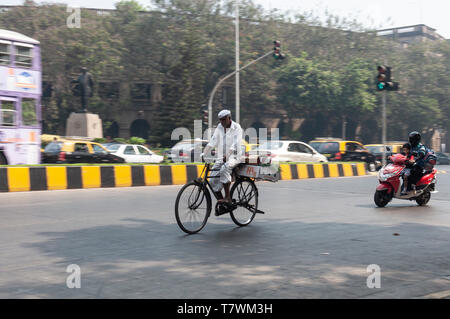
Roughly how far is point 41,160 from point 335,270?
16622mm

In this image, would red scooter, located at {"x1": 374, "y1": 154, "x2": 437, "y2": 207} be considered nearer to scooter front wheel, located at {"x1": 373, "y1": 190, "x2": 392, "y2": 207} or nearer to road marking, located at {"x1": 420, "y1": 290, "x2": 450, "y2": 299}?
scooter front wheel, located at {"x1": 373, "y1": 190, "x2": 392, "y2": 207}

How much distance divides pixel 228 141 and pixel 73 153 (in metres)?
14.0

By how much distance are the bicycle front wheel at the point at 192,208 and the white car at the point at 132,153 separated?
16.9m

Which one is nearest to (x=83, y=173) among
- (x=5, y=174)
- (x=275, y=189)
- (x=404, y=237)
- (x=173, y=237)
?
(x=5, y=174)

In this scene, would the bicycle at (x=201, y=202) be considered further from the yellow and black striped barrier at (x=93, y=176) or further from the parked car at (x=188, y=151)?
the parked car at (x=188, y=151)

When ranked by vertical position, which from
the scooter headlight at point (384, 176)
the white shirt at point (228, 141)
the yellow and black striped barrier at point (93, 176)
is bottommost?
the yellow and black striped barrier at point (93, 176)

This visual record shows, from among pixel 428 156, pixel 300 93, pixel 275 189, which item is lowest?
pixel 275 189

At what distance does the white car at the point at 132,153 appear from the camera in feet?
81.4

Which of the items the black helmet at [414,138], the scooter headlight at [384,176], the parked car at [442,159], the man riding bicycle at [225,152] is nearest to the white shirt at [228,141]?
the man riding bicycle at [225,152]

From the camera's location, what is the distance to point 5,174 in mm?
13883

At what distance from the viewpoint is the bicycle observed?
7.77 meters

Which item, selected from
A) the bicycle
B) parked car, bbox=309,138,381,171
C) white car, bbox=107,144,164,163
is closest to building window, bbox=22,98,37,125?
white car, bbox=107,144,164,163

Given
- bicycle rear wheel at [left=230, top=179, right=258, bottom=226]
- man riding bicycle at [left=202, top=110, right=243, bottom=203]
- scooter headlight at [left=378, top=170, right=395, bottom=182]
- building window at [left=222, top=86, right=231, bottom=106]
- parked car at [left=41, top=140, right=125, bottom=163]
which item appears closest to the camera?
man riding bicycle at [left=202, top=110, right=243, bottom=203]
